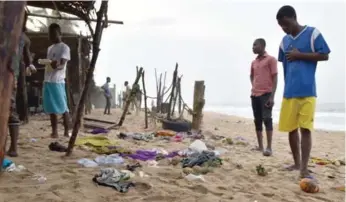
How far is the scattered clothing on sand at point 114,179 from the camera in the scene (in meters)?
2.66

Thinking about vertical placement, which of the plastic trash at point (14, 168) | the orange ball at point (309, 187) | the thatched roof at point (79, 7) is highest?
the thatched roof at point (79, 7)

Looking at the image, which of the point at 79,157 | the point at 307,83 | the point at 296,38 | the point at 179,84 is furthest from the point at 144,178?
the point at 179,84

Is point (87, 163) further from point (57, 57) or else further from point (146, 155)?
point (57, 57)

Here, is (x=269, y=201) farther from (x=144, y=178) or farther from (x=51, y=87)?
(x=51, y=87)

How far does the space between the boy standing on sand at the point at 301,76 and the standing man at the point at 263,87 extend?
1.28m

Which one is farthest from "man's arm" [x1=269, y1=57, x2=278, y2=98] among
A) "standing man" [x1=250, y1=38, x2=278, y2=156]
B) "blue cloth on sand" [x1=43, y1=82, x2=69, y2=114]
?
"blue cloth on sand" [x1=43, y1=82, x2=69, y2=114]

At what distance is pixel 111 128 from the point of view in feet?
23.7

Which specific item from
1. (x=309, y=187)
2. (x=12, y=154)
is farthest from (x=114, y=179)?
(x=309, y=187)

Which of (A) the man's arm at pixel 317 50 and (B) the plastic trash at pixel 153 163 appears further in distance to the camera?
(B) the plastic trash at pixel 153 163

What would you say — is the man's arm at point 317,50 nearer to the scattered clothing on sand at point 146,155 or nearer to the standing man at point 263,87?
the standing man at point 263,87

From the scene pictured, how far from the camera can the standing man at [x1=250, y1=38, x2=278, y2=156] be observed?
15.7 feet

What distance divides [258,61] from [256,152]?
137 cm

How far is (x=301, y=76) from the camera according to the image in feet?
10.9

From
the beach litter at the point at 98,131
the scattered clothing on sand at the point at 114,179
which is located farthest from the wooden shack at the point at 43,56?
the scattered clothing on sand at the point at 114,179
